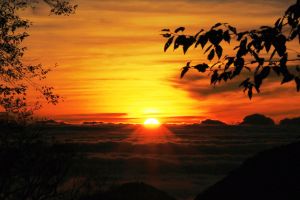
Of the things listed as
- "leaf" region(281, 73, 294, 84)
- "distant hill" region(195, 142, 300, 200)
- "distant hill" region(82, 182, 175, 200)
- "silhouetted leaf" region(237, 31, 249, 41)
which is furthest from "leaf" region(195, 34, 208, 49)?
"distant hill" region(82, 182, 175, 200)

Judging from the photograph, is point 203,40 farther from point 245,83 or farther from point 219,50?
point 245,83

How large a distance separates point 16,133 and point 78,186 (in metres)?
2.66

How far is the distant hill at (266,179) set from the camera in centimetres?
1110

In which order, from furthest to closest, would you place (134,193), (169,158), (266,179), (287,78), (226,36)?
(169,158), (134,193), (266,179), (226,36), (287,78)

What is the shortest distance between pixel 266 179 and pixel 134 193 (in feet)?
27.1

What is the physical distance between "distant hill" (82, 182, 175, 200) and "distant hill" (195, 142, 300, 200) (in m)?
5.97

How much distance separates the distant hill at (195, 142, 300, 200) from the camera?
11.1 metres

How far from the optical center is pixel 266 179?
38.2ft

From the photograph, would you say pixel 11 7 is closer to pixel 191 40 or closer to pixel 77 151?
pixel 77 151

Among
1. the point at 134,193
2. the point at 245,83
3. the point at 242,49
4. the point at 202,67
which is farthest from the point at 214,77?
the point at 134,193

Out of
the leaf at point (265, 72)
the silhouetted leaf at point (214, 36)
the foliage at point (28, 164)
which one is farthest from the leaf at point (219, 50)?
the foliage at point (28, 164)

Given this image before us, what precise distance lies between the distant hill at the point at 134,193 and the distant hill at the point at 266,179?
5.97 meters

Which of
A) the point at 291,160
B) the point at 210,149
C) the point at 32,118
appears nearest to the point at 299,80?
the point at 291,160

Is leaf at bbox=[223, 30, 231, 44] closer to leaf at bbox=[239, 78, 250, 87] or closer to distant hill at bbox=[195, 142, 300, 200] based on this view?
leaf at bbox=[239, 78, 250, 87]
